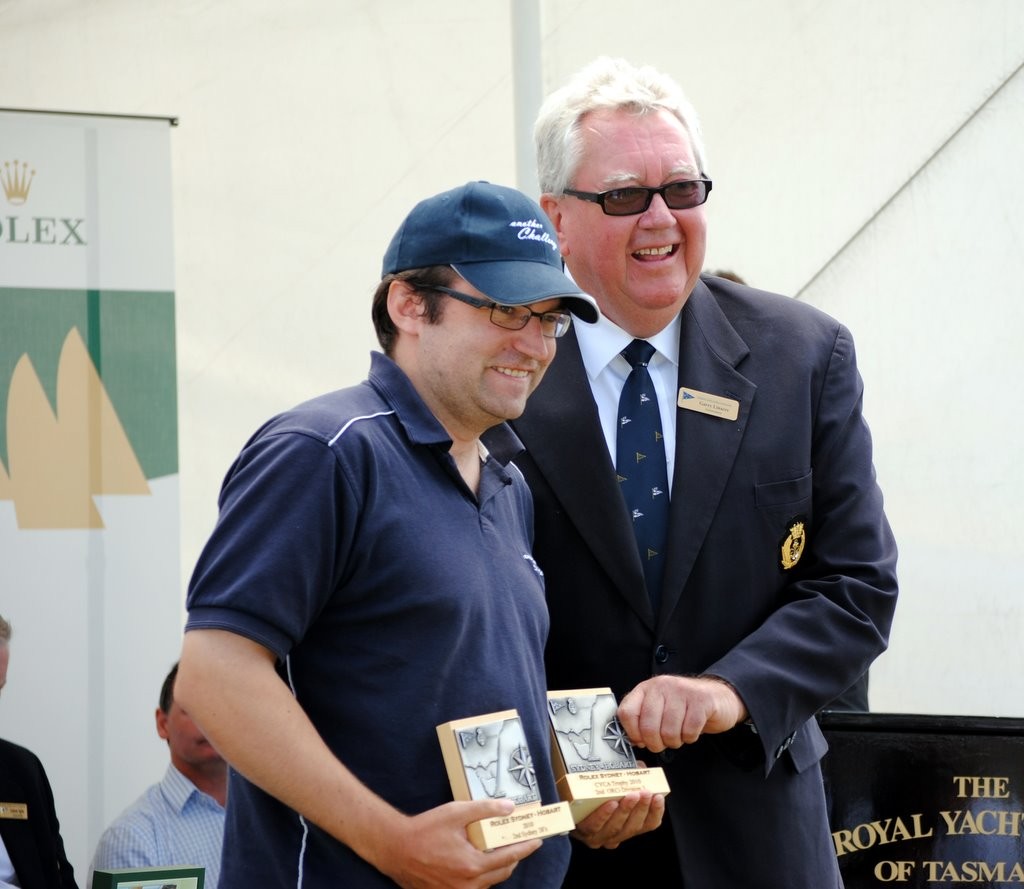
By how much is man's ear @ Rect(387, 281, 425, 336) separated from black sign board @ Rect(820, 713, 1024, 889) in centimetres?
151

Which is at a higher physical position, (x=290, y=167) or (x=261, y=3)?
(x=261, y=3)

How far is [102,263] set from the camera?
351 cm

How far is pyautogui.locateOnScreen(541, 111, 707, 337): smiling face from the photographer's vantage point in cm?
195

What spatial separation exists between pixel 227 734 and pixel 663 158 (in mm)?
965

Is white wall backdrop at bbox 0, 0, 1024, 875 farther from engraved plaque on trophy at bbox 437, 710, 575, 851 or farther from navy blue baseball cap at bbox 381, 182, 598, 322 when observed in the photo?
engraved plaque on trophy at bbox 437, 710, 575, 851

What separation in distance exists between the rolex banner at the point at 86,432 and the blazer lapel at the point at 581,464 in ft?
5.63

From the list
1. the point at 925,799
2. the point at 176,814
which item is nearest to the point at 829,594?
the point at 925,799

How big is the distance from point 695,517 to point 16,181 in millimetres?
2235

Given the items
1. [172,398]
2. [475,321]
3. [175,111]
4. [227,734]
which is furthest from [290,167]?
[227,734]

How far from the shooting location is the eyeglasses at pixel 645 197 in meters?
1.95

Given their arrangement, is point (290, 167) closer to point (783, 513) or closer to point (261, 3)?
point (261, 3)

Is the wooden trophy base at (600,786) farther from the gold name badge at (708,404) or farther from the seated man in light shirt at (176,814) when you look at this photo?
the seated man in light shirt at (176,814)

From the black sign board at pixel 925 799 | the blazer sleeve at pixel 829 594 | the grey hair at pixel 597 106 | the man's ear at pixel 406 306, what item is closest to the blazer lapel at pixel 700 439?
the blazer sleeve at pixel 829 594

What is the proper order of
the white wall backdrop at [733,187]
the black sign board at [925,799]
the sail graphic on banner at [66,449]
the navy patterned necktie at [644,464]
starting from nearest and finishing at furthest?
the navy patterned necktie at [644,464] < the black sign board at [925,799] < the sail graphic on banner at [66,449] < the white wall backdrop at [733,187]
